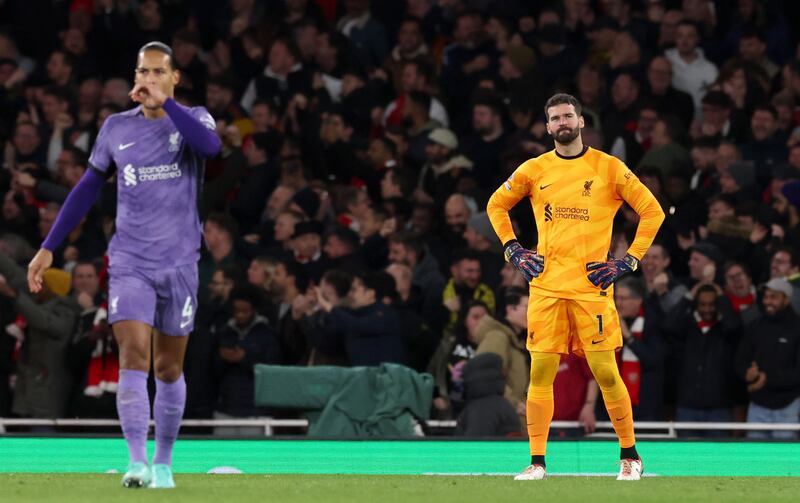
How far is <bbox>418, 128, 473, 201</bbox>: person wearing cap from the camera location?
16.6m

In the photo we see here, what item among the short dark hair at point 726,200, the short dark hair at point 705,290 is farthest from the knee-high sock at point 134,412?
the short dark hair at point 726,200

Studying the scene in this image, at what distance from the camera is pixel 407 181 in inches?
655

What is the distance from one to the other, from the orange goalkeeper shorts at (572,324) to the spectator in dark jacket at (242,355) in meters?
4.53

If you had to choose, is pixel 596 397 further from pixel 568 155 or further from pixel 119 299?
pixel 119 299

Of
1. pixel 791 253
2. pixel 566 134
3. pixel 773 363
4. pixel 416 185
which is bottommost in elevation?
pixel 773 363

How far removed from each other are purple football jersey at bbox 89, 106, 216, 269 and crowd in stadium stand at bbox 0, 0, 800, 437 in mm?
2671

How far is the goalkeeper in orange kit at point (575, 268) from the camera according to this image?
989 centimetres

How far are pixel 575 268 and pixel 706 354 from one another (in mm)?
3934

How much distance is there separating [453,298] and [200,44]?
6686 mm

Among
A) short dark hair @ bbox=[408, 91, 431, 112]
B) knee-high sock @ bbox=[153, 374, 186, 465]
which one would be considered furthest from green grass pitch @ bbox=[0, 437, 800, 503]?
short dark hair @ bbox=[408, 91, 431, 112]

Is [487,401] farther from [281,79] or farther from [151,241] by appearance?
[281,79]

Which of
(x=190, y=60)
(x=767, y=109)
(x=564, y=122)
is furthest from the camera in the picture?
(x=190, y=60)

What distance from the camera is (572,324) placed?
9984 mm

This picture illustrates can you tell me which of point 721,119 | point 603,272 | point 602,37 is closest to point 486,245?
point 721,119
